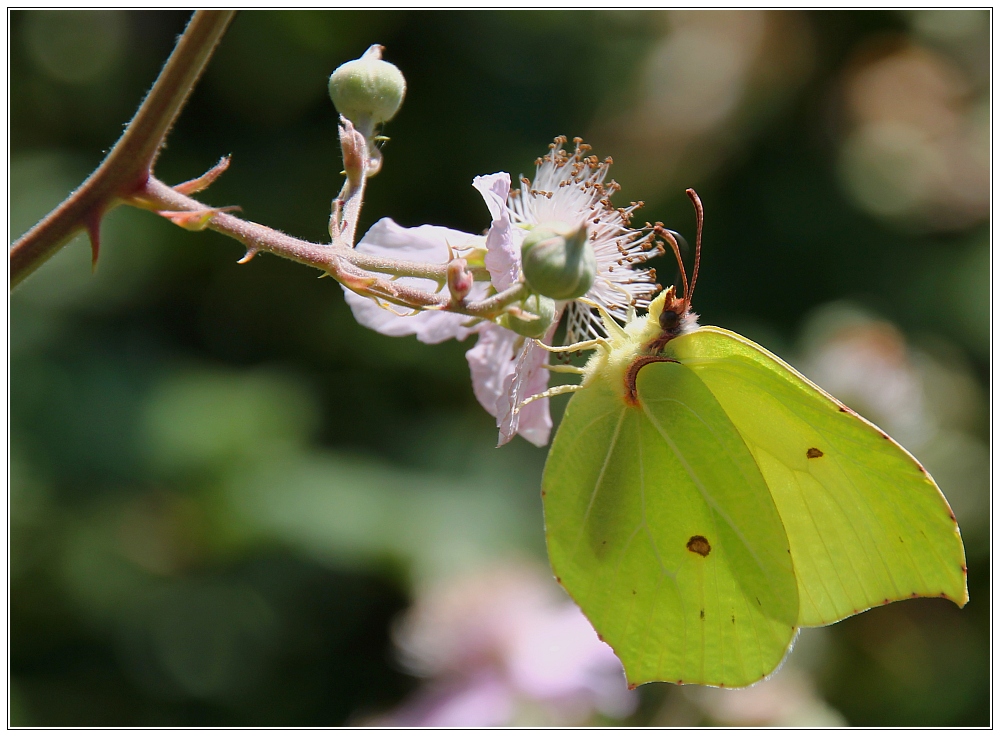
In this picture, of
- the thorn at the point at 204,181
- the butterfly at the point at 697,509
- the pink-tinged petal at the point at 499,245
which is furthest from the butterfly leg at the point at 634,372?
the thorn at the point at 204,181

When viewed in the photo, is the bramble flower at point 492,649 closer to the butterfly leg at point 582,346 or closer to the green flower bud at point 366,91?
the butterfly leg at point 582,346

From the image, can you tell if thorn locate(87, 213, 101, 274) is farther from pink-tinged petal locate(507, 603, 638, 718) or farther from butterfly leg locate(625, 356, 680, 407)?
pink-tinged petal locate(507, 603, 638, 718)

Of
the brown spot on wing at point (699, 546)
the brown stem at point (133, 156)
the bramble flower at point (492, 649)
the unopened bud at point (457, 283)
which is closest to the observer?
the brown stem at point (133, 156)

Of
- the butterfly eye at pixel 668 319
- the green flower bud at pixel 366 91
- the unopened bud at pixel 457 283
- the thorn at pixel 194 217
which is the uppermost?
the green flower bud at pixel 366 91

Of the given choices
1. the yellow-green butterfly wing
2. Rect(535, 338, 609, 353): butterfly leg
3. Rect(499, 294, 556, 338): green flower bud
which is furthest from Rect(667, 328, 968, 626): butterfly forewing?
Rect(499, 294, 556, 338): green flower bud

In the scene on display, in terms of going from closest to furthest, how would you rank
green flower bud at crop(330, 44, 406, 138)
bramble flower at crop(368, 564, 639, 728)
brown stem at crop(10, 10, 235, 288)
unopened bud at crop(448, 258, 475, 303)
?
brown stem at crop(10, 10, 235, 288) → unopened bud at crop(448, 258, 475, 303) → green flower bud at crop(330, 44, 406, 138) → bramble flower at crop(368, 564, 639, 728)

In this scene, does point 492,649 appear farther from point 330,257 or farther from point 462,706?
point 330,257

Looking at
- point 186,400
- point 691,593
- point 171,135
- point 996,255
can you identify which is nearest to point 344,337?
point 186,400

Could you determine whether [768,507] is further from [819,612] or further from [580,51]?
[580,51]
